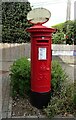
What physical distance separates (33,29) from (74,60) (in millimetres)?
9179

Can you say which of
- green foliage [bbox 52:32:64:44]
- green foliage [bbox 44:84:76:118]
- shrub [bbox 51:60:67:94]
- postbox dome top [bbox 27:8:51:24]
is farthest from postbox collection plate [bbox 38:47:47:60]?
green foliage [bbox 52:32:64:44]

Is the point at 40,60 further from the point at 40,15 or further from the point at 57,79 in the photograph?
the point at 40,15

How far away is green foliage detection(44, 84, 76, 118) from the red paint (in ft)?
1.12

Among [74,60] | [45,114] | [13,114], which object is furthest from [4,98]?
[74,60]

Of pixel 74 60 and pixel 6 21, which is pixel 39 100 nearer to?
pixel 74 60

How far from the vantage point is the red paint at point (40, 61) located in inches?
192

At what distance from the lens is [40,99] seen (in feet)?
16.5

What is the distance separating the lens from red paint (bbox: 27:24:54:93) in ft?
16.0

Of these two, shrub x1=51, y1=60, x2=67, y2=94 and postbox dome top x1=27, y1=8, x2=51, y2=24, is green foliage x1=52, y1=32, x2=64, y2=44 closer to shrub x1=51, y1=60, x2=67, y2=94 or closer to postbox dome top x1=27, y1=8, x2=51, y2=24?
shrub x1=51, y1=60, x2=67, y2=94

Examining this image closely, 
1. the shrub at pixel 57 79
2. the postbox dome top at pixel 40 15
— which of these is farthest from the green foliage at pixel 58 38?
the postbox dome top at pixel 40 15

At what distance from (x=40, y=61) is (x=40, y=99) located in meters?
0.80

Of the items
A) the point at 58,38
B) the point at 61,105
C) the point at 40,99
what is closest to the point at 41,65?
the point at 40,99

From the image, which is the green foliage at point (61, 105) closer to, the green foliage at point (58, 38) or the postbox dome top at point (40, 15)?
the postbox dome top at point (40, 15)

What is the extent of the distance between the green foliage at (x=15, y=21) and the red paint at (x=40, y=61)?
34.9 ft
